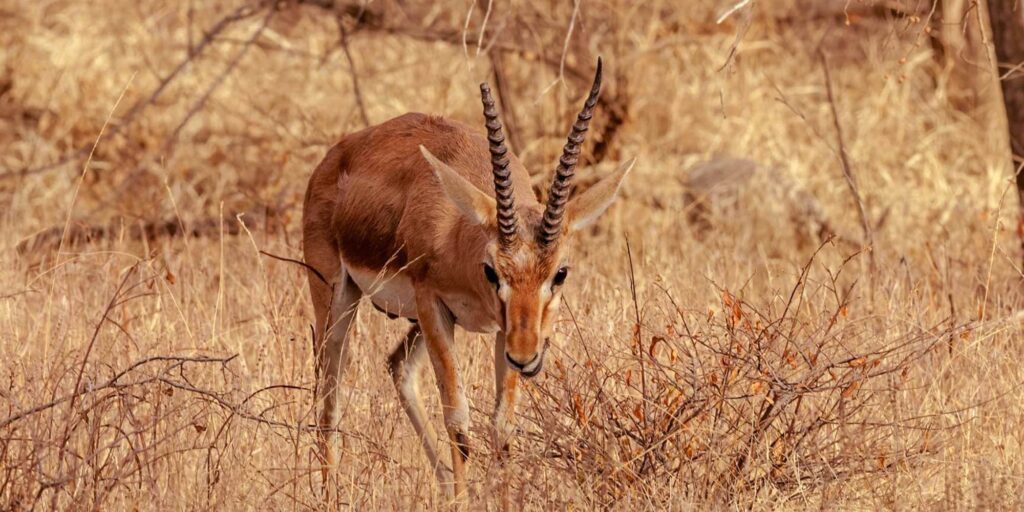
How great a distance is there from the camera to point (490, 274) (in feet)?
17.6

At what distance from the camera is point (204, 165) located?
12.0m

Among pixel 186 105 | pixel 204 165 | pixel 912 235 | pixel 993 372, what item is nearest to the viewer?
pixel 993 372

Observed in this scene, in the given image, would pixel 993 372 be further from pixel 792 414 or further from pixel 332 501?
pixel 332 501

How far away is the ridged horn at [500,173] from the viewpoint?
17.2 feet

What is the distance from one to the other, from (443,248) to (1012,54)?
161 inches

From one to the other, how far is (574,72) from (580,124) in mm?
5423

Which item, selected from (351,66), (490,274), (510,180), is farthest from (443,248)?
(351,66)

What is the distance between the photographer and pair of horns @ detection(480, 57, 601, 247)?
5.25 m

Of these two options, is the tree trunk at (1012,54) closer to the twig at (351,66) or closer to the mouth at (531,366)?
the twig at (351,66)

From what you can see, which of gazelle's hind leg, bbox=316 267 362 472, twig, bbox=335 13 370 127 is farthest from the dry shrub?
twig, bbox=335 13 370 127

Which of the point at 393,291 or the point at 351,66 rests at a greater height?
Answer: the point at 351,66

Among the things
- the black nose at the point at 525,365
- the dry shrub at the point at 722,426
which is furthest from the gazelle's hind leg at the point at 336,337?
the black nose at the point at 525,365

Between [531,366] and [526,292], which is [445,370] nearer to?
[526,292]

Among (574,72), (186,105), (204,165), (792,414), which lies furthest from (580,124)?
(186,105)
